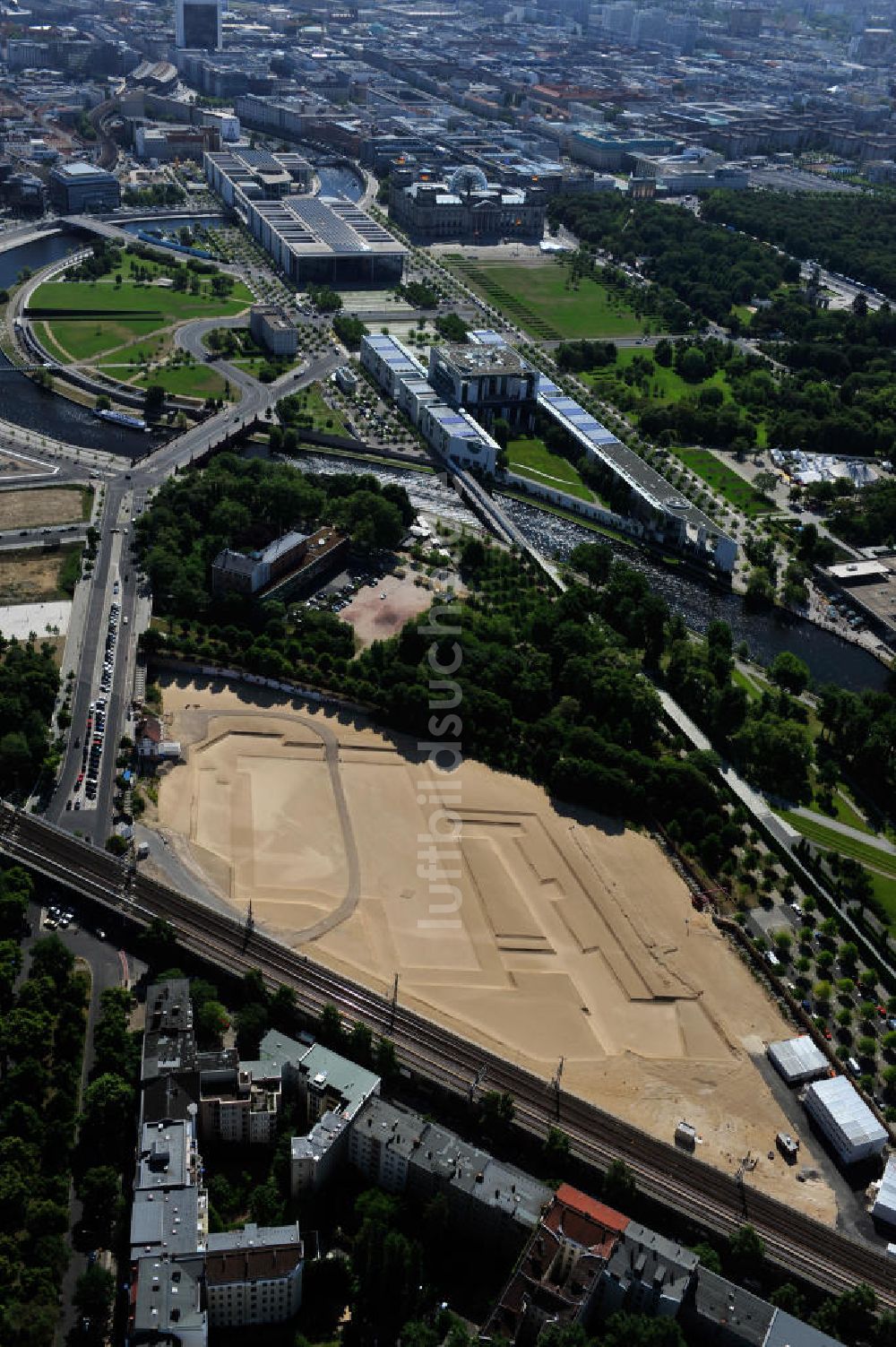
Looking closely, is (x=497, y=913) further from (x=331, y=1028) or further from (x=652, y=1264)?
(x=652, y=1264)

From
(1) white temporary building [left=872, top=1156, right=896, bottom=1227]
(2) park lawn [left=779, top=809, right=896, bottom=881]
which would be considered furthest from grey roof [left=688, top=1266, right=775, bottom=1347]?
(2) park lawn [left=779, top=809, right=896, bottom=881]

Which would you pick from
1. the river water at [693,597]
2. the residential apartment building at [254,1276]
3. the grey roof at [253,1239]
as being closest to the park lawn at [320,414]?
the river water at [693,597]

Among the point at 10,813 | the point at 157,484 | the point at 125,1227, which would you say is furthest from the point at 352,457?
the point at 125,1227

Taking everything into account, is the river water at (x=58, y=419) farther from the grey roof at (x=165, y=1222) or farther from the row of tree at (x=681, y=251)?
the grey roof at (x=165, y=1222)

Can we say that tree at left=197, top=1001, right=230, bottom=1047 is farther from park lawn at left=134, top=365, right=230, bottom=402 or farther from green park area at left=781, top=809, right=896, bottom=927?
park lawn at left=134, top=365, right=230, bottom=402

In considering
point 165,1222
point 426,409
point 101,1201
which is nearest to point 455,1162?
point 165,1222

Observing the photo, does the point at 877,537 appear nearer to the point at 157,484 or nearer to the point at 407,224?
the point at 157,484

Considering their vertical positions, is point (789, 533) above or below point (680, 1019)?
above
